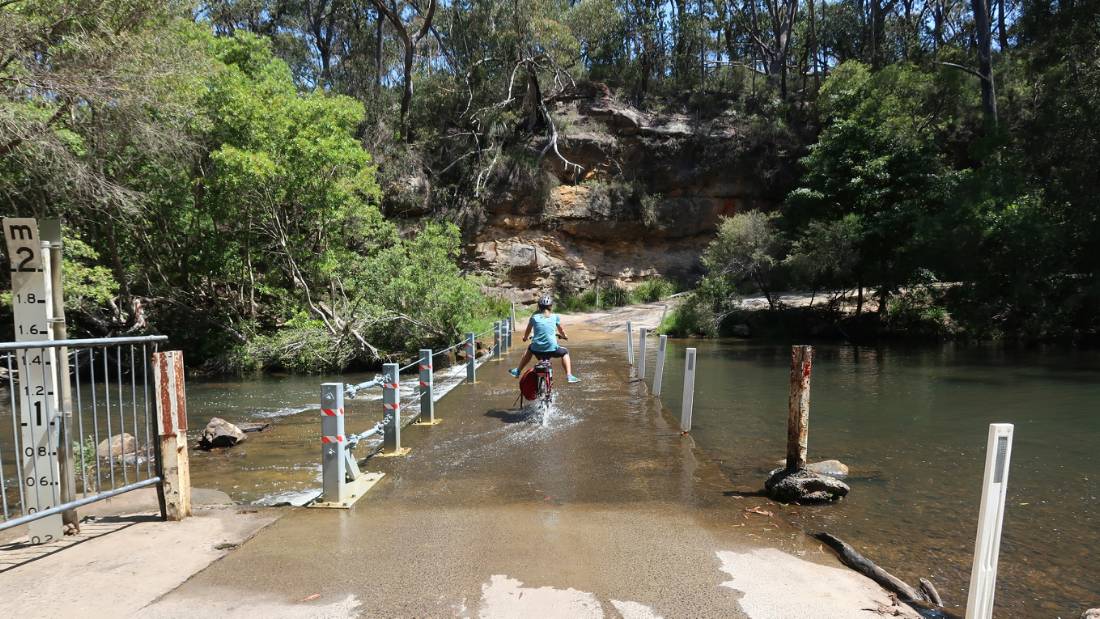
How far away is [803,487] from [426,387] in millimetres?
5581

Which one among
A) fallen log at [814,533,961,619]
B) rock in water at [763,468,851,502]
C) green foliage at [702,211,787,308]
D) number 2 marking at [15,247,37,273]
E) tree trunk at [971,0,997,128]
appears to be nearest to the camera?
fallen log at [814,533,961,619]

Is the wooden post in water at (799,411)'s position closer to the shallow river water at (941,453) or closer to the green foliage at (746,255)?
the shallow river water at (941,453)

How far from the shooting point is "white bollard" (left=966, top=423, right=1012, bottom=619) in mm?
3838

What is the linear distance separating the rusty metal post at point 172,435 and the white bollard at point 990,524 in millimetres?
5764

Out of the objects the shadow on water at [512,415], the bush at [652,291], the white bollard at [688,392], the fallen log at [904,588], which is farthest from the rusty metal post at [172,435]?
the bush at [652,291]

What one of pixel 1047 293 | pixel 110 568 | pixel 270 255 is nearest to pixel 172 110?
pixel 270 255

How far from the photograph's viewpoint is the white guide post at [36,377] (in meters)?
5.16

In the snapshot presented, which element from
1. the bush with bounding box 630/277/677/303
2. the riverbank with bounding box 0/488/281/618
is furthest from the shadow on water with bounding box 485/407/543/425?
the bush with bounding box 630/277/677/303

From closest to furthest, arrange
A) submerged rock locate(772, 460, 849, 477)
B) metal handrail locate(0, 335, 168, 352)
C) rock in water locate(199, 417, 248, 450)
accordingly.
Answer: metal handrail locate(0, 335, 168, 352) < submerged rock locate(772, 460, 849, 477) < rock in water locate(199, 417, 248, 450)

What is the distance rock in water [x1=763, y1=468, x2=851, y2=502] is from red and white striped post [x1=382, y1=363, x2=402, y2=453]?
429cm

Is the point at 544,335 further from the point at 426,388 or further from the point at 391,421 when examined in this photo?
the point at 391,421

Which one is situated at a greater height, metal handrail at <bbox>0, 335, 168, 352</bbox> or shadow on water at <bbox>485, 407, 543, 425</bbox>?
metal handrail at <bbox>0, 335, 168, 352</bbox>

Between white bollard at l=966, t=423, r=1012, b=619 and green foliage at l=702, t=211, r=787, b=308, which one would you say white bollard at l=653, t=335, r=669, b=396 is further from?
green foliage at l=702, t=211, r=787, b=308

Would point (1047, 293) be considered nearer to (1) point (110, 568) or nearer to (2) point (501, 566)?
(2) point (501, 566)
